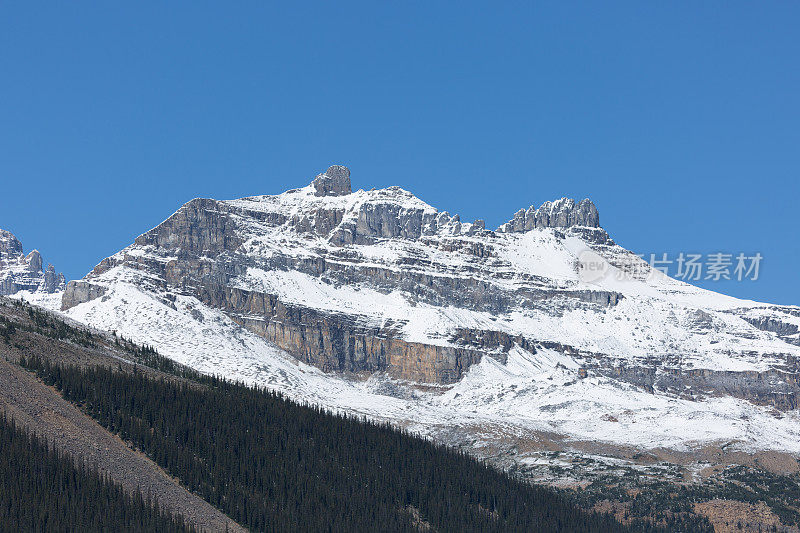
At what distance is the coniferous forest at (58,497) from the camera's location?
536 feet

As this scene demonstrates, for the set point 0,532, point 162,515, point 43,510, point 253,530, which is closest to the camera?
point 0,532

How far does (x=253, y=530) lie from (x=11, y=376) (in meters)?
46.2

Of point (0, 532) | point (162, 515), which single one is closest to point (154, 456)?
point (162, 515)

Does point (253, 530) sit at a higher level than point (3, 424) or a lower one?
lower

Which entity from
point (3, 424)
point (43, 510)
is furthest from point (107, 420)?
point (43, 510)

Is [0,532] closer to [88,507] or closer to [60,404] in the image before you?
[88,507]

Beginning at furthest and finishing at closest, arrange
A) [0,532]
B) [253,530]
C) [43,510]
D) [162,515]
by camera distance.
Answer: [253,530] → [162,515] → [43,510] → [0,532]

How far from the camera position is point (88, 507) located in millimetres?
169750

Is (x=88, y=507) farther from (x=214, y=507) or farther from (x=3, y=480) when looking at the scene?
(x=214, y=507)

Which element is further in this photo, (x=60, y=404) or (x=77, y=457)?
(x=60, y=404)

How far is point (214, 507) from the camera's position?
636 feet

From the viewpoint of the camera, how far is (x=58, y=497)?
16962 cm

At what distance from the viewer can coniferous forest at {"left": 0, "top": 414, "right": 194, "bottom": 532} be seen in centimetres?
16350

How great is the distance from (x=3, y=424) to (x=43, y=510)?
20970 millimetres
